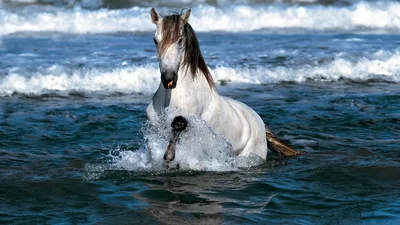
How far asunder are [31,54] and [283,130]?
839 cm

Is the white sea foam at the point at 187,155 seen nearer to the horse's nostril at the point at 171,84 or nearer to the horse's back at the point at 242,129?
the horse's back at the point at 242,129

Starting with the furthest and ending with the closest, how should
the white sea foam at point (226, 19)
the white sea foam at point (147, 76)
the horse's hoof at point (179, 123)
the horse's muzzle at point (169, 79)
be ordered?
the white sea foam at point (226, 19) < the white sea foam at point (147, 76) < the horse's hoof at point (179, 123) < the horse's muzzle at point (169, 79)

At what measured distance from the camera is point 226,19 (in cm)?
2433

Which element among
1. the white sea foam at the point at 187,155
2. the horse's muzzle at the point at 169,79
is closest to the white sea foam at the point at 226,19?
the white sea foam at the point at 187,155

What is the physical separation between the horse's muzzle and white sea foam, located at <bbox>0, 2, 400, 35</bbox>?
16.3 meters

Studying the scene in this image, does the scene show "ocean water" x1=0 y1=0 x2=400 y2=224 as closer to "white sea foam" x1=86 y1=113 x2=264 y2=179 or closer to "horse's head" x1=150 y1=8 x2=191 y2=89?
"white sea foam" x1=86 y1=113 x2=264 y2=179

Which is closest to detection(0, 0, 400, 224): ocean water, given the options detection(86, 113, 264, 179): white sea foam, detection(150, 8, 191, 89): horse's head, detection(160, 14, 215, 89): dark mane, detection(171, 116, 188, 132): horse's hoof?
detection(86, 113, 264, 179): white sea foam

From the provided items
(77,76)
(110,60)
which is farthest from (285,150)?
(110,60)

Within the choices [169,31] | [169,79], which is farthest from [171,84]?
[169,31]

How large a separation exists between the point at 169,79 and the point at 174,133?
60cm

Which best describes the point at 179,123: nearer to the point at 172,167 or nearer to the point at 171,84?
the point at 171,84

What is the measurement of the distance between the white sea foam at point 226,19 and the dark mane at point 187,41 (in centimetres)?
1583

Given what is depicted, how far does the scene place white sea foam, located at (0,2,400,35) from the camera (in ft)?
75.5

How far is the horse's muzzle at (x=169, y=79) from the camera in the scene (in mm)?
6141
